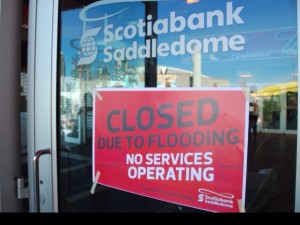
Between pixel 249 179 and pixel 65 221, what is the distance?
0.89 meters

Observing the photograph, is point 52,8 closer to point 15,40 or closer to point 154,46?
point 15,40

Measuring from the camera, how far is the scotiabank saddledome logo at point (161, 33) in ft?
4.19

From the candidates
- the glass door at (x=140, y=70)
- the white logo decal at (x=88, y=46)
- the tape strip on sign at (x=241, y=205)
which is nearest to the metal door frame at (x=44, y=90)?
the glass door at (x=140, y=70)

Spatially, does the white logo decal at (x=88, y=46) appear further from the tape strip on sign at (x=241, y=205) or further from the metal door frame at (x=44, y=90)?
the tape strip on sign at (x=241, y=205)

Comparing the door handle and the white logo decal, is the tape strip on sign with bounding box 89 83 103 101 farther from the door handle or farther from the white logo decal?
the door handle

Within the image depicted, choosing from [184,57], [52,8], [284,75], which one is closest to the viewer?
[284,75]

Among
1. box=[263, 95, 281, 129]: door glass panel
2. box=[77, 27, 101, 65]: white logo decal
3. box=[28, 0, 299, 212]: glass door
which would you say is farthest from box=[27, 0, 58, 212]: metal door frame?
box=[263, 95, 281, 129]: door glass panel

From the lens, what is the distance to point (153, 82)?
137 centimetres

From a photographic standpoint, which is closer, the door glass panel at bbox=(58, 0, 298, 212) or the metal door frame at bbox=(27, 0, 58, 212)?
the door glass panel at bbox=(58, 0, 298, 212)

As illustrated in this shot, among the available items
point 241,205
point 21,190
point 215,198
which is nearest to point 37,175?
point 21,190

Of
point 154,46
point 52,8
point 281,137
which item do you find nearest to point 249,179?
point 281,137

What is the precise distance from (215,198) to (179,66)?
0.63 m

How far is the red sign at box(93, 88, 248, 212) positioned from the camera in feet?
4.22

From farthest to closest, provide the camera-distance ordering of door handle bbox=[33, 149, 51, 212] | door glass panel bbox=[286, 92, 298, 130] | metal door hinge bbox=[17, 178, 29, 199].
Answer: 1. metal door hinge bbox=[17, 178, 29, 199]
2. door handle bbox=[33, 149, 51, 212]
3. door glass panel bbox=[286, 92, 298, 130]
